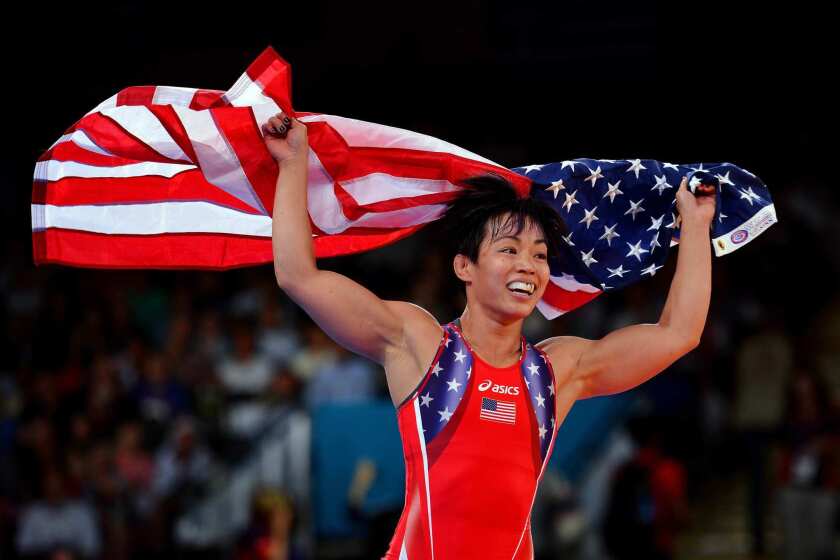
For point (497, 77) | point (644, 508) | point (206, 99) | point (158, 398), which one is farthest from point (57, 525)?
point (497, 77)

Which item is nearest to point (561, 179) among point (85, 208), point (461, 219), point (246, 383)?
point (461, 219)

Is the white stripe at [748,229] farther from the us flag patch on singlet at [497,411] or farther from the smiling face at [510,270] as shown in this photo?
the us flag patch on singlet at [497,411]

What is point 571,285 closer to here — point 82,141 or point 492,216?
point 492,216

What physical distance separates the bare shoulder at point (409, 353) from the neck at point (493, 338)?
→ 0.12 meters

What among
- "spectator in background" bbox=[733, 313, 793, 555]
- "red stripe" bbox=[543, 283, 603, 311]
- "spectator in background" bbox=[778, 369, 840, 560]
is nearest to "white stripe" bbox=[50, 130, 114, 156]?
"red stripe" bbox=[543, 283, 603, 311]

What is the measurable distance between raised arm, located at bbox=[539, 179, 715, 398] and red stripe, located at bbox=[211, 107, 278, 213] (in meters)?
1.04

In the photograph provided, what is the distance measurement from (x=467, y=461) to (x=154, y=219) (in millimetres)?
1390

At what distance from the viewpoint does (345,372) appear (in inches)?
362

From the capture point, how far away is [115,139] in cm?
400

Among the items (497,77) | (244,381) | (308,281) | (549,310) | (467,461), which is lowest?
(244,381)

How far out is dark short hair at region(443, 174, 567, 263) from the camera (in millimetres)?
3832

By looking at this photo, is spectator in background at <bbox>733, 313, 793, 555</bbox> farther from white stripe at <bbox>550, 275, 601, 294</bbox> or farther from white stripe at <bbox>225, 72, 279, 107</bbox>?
white stripe at <bbox>225, 72, 279, 107</bbox>

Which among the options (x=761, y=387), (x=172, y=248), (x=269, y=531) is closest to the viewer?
(x=172, y=248)

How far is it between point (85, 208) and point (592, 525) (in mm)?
5733
